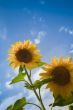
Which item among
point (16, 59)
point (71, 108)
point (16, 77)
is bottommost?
point (71, 108)

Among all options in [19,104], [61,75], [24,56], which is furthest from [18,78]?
[61,75]

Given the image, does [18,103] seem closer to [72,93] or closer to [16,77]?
[16,77]

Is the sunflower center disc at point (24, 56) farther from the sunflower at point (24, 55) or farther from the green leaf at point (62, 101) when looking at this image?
the green leaf at point (62, 101)

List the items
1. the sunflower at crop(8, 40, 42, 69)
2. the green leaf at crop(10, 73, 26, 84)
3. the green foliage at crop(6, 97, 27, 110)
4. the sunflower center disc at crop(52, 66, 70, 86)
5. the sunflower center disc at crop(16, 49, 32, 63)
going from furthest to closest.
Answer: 1. the sunflower center disc at crop(16, 49, 32, 63)
2. the sunflower at crop(8, 40, 42, 69)
3. the green leaf at crop(10, 73, 26, 84)
4. the green foliage at crop(6, 97, 27, 110)
5. the sunflower center disc at crop(52, 66, 70, 86)

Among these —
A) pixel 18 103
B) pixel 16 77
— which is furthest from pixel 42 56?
pixel 18 103

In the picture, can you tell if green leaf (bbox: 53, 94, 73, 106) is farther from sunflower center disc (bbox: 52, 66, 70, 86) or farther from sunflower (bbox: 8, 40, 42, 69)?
sunflower (bbox: 8, 40, 42, 69)

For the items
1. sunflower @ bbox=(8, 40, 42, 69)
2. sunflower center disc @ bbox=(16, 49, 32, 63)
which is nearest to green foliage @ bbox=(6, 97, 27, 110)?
sunflower @ bbox=(8, 40, 42, 69)

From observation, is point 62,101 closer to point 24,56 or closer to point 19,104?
point 19,104
